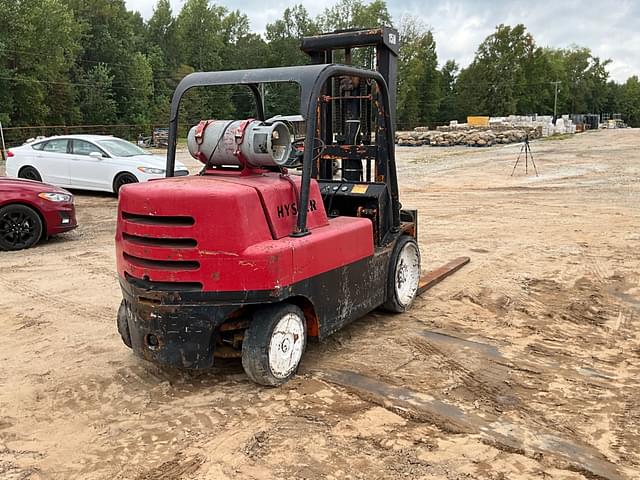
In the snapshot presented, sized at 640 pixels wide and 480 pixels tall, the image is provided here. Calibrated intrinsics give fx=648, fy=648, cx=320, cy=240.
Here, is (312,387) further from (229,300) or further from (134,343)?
(134,343)

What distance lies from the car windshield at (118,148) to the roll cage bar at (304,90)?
935cm

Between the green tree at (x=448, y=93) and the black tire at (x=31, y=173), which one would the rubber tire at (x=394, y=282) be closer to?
the black tire at (x=31, y=173)

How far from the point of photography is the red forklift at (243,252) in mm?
4066

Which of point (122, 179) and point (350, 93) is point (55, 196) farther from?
point (350, 93)

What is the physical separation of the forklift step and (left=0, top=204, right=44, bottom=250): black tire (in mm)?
5777

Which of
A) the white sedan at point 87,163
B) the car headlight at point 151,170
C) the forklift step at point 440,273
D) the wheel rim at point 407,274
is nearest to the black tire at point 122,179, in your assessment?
the white sedan at point 87,163

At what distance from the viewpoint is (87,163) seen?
14.2m

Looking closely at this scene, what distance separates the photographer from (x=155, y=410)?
4184mm

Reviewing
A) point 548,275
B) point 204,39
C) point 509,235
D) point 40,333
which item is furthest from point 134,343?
point 204,39

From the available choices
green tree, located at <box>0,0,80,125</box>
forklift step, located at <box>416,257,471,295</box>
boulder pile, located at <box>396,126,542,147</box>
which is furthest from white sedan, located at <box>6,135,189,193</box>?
green tree, located at <box>0,0,80,125</box>

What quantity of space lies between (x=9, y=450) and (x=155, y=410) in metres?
0.86

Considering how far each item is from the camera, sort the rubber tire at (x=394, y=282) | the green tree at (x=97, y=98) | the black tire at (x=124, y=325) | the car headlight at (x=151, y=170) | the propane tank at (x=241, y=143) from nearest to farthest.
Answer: the propane tank at (x=241, y=143), the black tire at (x=124, y=325), the rubber tire at (x=394, y=282), the car headlight at (x=151, y=170), the green tree at (x=97, y=98)

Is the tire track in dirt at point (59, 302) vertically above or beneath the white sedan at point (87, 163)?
beneath

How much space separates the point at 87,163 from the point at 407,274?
33.3 ft
